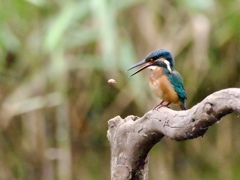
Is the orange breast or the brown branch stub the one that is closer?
the brown branch stub

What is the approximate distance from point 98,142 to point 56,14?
1161 mm

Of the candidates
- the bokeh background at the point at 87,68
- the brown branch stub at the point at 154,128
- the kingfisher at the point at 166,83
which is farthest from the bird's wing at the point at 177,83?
the bokeh background at the point at 87,68

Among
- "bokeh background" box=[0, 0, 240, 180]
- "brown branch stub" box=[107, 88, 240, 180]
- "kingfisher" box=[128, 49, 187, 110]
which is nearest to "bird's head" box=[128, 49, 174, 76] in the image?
"kingfisher" box=[128, 49, 187, 110]

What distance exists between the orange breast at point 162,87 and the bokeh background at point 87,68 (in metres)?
1.60

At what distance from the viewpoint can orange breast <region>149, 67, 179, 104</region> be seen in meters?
1.54

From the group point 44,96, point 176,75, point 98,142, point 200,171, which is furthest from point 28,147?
point 176,75

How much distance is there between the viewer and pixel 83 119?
381cm

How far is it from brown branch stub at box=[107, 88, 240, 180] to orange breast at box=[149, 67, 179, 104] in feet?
0.26

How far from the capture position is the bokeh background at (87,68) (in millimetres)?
3332

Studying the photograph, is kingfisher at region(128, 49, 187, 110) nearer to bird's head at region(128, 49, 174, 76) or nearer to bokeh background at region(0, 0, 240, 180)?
bird's head at region(128, 49, 174, 76)

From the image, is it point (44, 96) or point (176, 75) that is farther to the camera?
point (44, 96)

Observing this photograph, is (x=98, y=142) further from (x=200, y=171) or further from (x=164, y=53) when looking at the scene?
(x=164, y=53)

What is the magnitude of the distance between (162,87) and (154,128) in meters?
0.17

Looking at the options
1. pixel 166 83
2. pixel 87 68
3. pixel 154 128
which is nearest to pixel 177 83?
pixel 166 83
